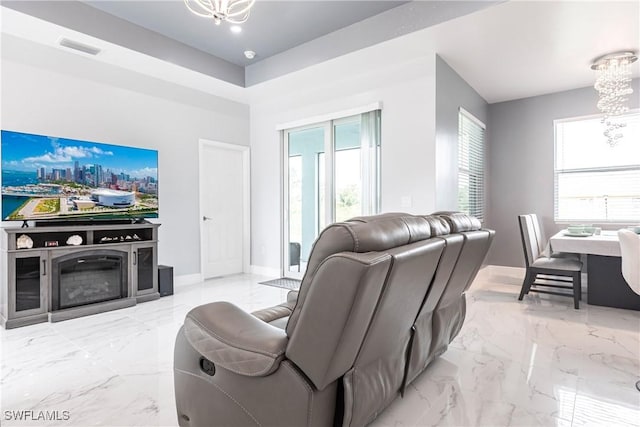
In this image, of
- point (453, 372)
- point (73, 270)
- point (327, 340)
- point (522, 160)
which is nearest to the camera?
point (327, 340)

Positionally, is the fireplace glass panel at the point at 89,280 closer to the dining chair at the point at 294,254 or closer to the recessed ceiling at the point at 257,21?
the dining chair at the point at 294,254

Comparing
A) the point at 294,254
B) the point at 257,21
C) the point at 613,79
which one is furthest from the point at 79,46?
the point at 613,79

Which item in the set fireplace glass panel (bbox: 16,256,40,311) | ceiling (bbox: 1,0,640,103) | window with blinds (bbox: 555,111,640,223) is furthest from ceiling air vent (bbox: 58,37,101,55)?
window with blinds (bbox: 555,111,640,223)

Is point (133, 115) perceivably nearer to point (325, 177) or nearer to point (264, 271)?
point (325, 177)

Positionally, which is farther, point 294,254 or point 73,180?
point 294,254

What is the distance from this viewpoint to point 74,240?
3.56m

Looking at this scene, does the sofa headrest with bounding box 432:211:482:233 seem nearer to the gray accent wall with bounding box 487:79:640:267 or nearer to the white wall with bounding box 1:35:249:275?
the gray accent wall with bounding box 487:79:640:267

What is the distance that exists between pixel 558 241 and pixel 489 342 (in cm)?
152

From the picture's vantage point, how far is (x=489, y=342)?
2758mm

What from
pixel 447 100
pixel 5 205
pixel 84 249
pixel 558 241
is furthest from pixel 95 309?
pixel 558 241

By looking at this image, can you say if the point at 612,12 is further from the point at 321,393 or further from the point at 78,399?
the point at 78,399

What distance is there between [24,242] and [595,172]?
22.1ft
